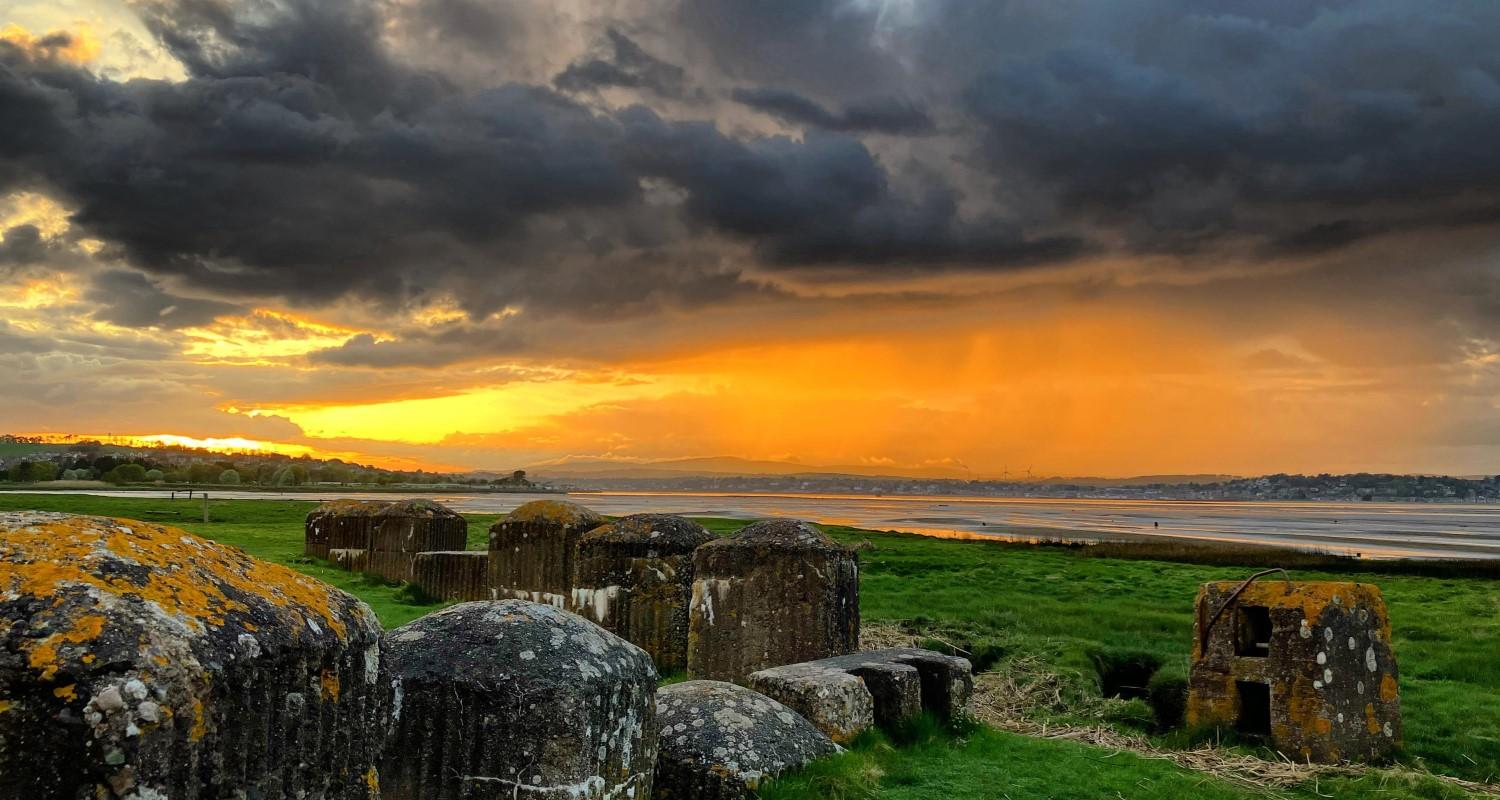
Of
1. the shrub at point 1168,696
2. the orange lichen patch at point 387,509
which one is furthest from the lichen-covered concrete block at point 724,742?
the orange lichen patch at point 387,509

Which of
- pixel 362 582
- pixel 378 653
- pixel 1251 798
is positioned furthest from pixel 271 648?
pixel 362 582

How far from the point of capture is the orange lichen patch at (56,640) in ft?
6.79

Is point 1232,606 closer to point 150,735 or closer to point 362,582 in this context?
point 150,735

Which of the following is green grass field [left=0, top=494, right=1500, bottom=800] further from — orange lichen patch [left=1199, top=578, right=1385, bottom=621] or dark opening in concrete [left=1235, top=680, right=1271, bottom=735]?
orange lichen patch [left=1199, top=578, right=1385, bottom=621]

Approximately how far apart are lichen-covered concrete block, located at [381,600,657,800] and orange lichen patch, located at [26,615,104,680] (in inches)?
77.9

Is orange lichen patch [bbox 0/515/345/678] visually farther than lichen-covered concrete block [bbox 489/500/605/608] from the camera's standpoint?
No

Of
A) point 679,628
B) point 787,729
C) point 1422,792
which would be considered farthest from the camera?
point 679,628

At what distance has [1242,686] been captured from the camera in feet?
32.1

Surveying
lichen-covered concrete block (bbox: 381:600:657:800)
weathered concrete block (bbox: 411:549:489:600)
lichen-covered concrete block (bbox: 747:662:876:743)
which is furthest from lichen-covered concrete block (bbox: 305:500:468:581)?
lichen-covered concrete block (bbox: 381:600:657:800)

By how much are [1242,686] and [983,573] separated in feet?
57.9

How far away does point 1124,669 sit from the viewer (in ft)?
44.9

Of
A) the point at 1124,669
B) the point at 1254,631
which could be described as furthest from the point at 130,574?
the point at 1124,669

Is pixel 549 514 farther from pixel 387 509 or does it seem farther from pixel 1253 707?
pixel 387 509

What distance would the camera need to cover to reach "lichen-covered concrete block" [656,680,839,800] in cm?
583
